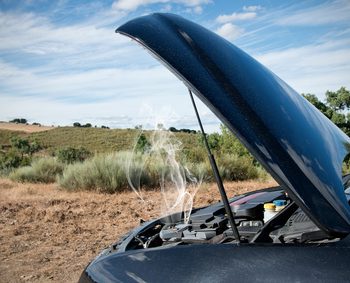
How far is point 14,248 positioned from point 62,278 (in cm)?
165

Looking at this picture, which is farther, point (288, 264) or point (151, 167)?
point (151, 167)

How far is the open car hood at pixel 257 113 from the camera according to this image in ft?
4.25

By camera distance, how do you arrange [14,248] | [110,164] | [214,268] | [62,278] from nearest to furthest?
1. [214,268]
2. [62,278]
3. [14,248]
4. [110,164]

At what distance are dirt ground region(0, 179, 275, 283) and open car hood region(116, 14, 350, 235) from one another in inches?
139

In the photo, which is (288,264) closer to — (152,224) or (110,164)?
(152,224)

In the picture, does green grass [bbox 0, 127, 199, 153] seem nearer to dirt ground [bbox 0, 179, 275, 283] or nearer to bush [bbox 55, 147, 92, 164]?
bush [bbox 55, 147, 92, 164]

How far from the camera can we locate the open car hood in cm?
130

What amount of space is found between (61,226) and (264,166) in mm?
6164

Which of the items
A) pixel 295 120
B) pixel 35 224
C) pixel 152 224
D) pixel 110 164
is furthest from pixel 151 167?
pixel 295 120

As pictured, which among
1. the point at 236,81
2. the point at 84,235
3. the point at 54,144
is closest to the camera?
the point at 236,81

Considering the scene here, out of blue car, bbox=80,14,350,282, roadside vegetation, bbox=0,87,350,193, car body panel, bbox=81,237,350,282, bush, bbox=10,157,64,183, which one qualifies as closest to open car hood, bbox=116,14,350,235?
blue car, bbox=80,14,350,282

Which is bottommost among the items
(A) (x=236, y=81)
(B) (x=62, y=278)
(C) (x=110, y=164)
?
(B) (x=62, y=278)

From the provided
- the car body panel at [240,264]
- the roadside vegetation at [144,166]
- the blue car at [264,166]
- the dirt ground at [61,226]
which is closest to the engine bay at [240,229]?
the blue car at [264,166]

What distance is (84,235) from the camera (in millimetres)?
6133
